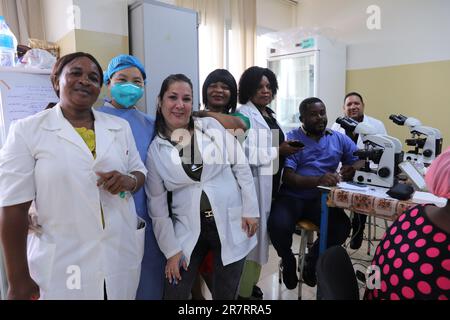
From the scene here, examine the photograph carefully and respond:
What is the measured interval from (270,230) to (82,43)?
1.67 m

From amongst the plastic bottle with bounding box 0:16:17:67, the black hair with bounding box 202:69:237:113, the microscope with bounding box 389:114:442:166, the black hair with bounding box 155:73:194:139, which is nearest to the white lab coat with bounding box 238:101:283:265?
the black hair with bounding box 202:69:237:113

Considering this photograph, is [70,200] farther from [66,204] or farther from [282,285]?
[282,285]

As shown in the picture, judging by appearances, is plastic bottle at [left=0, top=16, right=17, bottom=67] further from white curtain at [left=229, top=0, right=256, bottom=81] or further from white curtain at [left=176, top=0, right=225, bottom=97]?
white curtain at [left=229, top=0, right=256, bottom=81]

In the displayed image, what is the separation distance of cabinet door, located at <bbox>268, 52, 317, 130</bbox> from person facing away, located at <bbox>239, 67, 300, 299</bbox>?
1.99 m

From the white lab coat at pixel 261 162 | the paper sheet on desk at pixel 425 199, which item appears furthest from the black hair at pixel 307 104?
the paper sheet on desk at pixel 425 199

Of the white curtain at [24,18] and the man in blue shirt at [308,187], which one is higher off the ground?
the white curtain at [24,18]

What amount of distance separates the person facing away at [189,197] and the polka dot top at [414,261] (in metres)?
0.62

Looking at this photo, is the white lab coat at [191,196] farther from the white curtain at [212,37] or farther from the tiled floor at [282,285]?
the white curtain at [212,37]

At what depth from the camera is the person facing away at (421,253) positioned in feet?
2.51

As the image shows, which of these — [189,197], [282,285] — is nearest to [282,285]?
[282,285]

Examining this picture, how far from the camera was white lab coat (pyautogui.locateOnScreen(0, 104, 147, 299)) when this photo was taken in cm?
90

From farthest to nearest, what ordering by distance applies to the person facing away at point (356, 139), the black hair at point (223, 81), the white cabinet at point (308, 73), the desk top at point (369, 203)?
the white cabinet at point (308, 73) < the person facing away at point (356, 139) < the black hair at point (223, 81) < the desk top at point (369, 203)
